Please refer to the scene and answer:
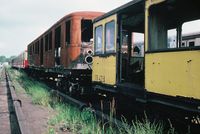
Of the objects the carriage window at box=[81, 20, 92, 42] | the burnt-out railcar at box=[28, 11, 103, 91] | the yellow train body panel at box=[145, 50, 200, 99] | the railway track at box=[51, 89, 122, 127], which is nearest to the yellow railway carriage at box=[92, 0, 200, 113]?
the yellow train body panel at box=[145, 50, 200, 99]

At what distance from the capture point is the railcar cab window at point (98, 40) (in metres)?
9.43

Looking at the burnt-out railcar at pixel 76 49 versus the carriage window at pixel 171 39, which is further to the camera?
the burnt-out railcar at pixel 76 49

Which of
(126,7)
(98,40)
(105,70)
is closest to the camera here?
(126,7)

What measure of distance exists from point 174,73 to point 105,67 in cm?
352

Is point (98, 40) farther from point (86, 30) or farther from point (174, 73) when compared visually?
point (174, 73)

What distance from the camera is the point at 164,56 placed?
5891 mm

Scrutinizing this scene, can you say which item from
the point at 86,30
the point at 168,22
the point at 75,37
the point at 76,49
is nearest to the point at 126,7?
the point at 168,22

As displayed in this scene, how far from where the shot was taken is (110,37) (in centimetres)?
870

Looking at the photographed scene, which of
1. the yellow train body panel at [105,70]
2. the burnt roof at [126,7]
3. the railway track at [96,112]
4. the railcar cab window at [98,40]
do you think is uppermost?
the burnt roof at [126,7]

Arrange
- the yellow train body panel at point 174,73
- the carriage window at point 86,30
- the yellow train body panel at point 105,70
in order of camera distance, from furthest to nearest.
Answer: the carriage window at point 86,30
the yellow train body panel at point 105,70
the yellow train body panel at point 174,73

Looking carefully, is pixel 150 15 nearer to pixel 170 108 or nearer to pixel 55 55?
pixel 170 108

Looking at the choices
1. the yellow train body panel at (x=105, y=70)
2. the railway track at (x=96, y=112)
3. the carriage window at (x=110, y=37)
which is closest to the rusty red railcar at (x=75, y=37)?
the railway track at (x=96, y=112)

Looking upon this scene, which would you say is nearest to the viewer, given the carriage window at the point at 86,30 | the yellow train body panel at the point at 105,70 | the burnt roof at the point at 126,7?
the burnt roof at the point at 126,7

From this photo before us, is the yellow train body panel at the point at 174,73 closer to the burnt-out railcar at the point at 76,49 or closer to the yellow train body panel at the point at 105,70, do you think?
the yellow train body panel at the point at 105,70
